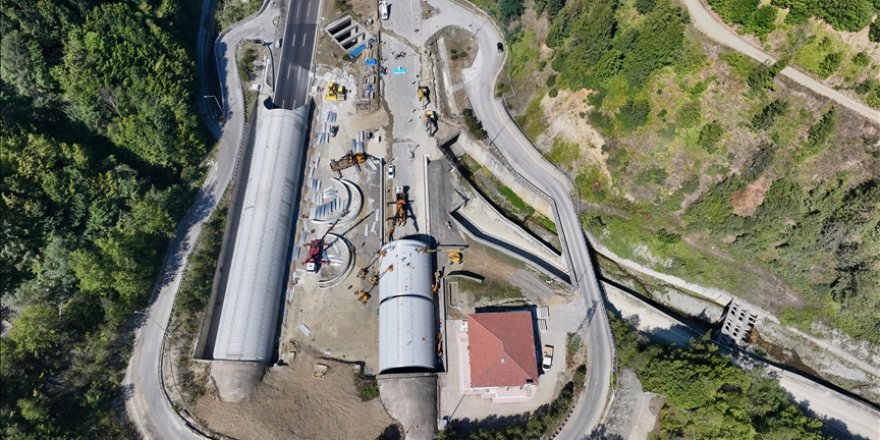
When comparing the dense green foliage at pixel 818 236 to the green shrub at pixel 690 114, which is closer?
the dense green foliage at pixel 818 236

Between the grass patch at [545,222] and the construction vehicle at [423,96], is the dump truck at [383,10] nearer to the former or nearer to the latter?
the construction vehicle at [423,96]

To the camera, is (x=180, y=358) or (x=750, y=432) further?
(x=180, y=358)

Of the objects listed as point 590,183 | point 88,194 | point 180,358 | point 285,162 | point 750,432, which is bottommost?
point 750,432

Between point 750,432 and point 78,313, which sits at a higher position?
point 78,313

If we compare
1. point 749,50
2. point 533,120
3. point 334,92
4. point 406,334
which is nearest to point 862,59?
point 749,50

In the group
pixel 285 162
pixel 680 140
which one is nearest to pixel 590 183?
pixel 680 140

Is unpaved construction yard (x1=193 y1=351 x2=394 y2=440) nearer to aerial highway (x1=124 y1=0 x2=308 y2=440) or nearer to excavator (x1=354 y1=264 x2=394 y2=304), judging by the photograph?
aerial highway (x1=124 y1=0 x2=308 y2=440)

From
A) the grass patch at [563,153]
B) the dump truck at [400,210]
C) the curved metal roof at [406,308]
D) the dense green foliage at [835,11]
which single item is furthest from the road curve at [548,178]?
the dense green foliage at [835,11]

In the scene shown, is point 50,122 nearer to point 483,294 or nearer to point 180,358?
point 180,358
